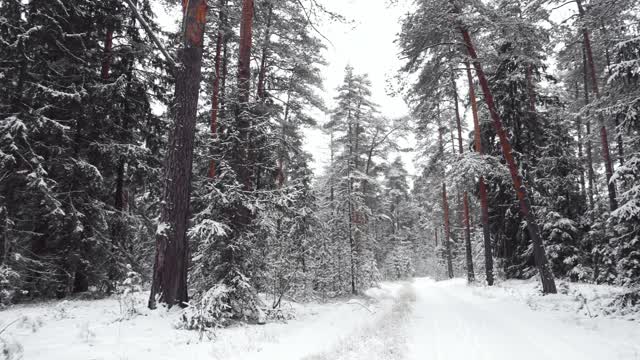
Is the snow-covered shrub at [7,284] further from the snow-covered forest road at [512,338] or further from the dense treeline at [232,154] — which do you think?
the snow-covered forest road at [512,338]

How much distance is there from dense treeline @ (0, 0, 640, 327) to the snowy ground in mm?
894

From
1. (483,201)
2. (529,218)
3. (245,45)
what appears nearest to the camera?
(245,45)

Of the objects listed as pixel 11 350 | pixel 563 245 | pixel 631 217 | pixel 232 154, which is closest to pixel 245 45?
pixel 232 154

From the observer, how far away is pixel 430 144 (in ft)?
92.2

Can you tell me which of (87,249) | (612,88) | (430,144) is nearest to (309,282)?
(87,249)

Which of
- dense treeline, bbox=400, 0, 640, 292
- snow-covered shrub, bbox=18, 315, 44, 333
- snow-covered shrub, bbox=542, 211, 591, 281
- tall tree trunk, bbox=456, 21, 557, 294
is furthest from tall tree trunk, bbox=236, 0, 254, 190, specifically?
snow-covered shrub, bbox=542, 211, 591, 281

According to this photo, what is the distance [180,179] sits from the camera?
721cm

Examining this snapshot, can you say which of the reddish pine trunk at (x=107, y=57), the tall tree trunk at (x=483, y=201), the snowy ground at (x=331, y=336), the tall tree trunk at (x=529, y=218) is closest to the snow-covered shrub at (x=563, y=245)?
the tall tree trunk at (x=483, y=201)

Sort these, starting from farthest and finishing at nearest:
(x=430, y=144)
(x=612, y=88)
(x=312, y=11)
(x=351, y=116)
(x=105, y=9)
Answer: (x=430, y=144) < (x=351, y=116) < (x=105, y=9) < (x=612, y=88) < (x=312, y=11)

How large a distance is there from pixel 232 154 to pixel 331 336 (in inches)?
193

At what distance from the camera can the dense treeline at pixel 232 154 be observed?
752 centimetres

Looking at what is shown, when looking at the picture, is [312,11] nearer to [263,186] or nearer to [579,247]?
[263,186]

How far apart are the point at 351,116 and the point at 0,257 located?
18389 millimetres

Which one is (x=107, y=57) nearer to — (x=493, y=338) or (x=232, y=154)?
(x=232, y=154)
